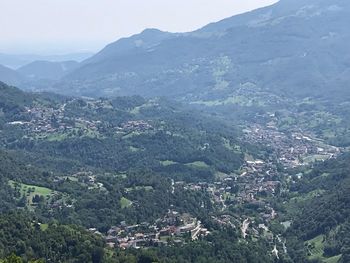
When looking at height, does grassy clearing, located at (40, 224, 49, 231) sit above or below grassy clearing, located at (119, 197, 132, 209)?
above

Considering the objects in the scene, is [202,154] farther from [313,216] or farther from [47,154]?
[313,216]

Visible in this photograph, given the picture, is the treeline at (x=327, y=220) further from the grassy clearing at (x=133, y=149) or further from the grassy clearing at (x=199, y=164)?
the grassy clearing at (x=133, y=149)

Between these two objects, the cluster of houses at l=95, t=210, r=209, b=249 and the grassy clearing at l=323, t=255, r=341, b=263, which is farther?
the grassy clearing at l=323, t=255, r=341, b=263

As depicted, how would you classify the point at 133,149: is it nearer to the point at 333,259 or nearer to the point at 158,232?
the point at 158,232

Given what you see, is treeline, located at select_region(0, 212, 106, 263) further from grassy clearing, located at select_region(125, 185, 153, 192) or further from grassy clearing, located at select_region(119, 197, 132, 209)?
grassy clearing, located at select_region(125, 185, 153, 192)

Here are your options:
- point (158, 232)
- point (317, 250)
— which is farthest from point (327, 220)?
point (158, 232)

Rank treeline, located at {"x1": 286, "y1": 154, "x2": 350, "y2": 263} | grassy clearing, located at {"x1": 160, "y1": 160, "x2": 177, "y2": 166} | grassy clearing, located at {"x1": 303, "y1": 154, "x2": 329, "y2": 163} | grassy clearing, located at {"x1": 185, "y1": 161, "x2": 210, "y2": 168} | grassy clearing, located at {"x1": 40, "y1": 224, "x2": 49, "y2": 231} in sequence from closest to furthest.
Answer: grassy clearing, located at {"x1": 40, "y1": 224, "x2": 49, "y2": 231} → treeline, located at {"x1": 286, "y1": 154, "x2": 350, "y2": 263} → grassy clearing, located at {"x1": 185, "y1": 161, "x2": 210, "y2": 168} → grassy clearing, located at {"x1": 160, "y1": 160, "x2": 177, "y2": 166} → grassy clearing, located at {"x1": 303, "y1": 154, "x2": 329, "y2": 163}

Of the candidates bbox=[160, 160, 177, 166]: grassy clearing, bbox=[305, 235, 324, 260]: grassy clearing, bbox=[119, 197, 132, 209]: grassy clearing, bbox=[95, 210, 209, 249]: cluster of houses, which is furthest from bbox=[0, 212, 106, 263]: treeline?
bbox=[160, 160, 177, 166]: grassy clearing
